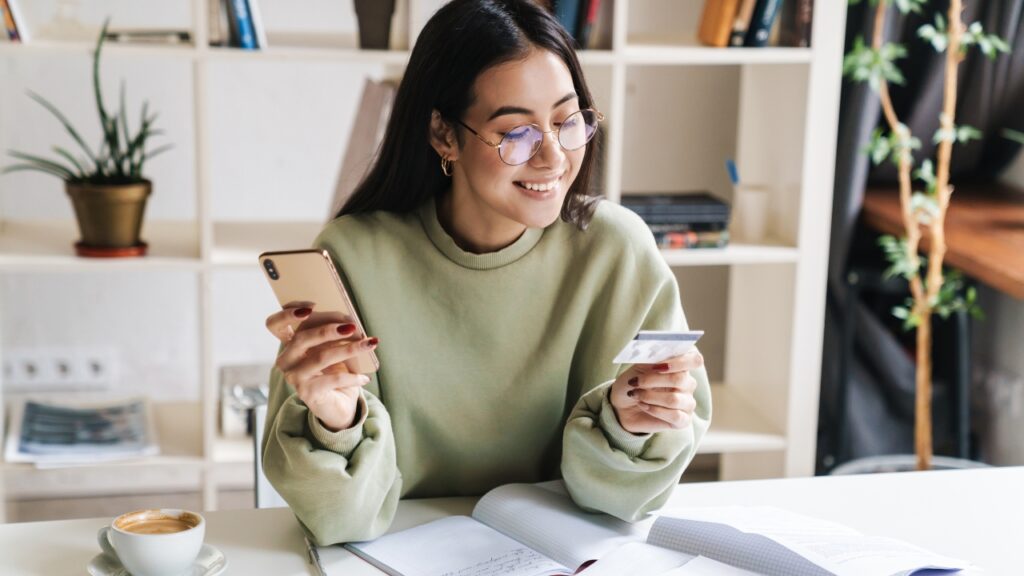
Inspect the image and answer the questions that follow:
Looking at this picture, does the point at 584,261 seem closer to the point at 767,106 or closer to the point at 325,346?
the point at 325,346

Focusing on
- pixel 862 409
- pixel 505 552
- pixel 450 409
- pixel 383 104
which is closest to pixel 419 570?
pixel 505 552

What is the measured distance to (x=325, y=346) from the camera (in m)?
1.25

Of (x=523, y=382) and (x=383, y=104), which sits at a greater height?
(x=383, y=104)

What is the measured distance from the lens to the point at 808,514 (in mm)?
1406

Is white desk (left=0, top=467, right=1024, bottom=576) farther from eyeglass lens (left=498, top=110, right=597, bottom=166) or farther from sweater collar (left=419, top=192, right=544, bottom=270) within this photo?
eyeglass lens (left=498, top=110, right=597, bottom=166)

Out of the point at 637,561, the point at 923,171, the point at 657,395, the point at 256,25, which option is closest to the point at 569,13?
the point at 256,25

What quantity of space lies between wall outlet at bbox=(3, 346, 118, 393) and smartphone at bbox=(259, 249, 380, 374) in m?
1.90

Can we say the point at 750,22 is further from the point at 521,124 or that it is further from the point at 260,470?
the point at 260,470

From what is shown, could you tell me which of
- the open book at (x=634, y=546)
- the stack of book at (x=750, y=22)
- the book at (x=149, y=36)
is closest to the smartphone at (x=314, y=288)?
the open book at (x=634, y=546)

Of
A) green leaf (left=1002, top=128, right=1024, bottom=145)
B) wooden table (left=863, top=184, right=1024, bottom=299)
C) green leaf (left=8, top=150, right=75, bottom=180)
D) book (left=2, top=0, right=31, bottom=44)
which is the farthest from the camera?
green leaf (left=1002, top=128, right=1024, bottom=145)

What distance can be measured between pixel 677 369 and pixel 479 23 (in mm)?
483

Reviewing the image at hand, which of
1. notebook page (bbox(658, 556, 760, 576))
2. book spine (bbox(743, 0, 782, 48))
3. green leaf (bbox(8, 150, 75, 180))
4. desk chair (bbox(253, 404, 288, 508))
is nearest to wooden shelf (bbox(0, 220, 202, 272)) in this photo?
green leaf (bbox(8, 150, 75, 180))

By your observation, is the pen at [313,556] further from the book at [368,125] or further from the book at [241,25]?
the book at [241,25]

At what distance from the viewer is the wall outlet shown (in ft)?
9.63
